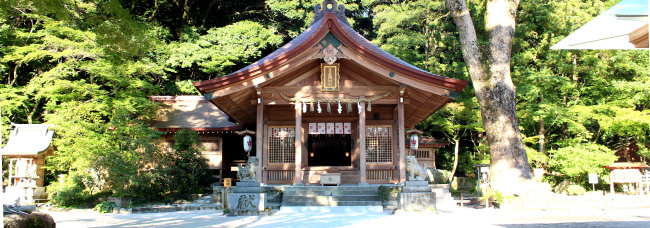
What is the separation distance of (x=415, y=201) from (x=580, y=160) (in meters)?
11.5

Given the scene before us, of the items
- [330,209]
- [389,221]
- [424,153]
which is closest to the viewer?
[389,221]

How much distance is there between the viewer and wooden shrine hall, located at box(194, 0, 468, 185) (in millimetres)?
12367

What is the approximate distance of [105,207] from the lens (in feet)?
38.7

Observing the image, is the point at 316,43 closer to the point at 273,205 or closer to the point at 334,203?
the point at 334,203

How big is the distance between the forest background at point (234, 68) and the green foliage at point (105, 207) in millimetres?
392

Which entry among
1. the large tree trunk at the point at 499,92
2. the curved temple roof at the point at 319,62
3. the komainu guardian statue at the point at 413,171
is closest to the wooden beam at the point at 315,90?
the curved temple roof at the point at 319,62

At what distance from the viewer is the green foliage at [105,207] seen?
11734mm

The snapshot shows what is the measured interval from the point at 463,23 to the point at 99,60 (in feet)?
50.1

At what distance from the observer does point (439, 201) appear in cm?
1225

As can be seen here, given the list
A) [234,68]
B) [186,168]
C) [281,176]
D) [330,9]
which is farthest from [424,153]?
[234,68]

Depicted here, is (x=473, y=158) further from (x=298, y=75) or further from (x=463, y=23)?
(x=298, y=75)

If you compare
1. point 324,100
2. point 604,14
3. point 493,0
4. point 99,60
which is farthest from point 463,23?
point 99,60

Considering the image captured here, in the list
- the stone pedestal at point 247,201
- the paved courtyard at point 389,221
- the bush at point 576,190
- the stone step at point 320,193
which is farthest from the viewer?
the bush at point 576,190

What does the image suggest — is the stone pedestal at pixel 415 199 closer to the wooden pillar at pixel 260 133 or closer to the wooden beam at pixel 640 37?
the wooden pillar at pixel 260 133
